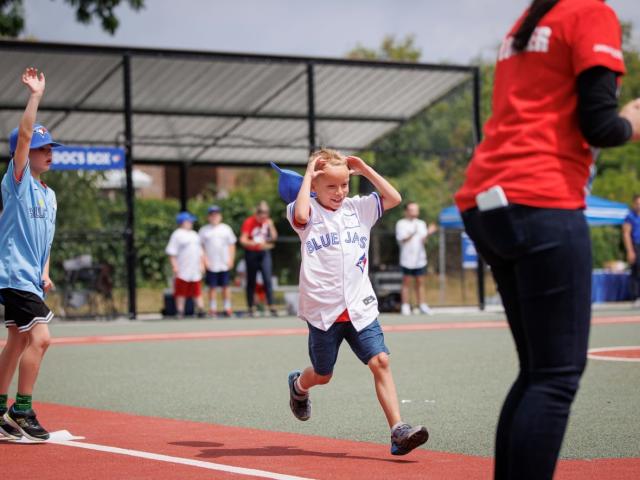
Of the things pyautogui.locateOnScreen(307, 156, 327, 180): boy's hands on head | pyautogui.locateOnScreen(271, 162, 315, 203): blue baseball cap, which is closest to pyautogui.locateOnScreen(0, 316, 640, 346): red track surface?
pyautogui.locateOnScreen(271, 162, 315, 203): blue baseball cap

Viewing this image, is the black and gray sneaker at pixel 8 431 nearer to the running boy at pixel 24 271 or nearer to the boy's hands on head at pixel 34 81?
the running boy at pixel 24 271

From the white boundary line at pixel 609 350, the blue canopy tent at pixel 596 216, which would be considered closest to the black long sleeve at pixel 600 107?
the white boundary line at pixel 609 350

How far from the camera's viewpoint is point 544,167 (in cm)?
381

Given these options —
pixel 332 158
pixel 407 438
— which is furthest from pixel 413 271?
pixel 407 438

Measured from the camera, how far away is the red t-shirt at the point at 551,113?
377cm

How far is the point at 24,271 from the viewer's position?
7.04 m

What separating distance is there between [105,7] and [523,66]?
23.6 meters

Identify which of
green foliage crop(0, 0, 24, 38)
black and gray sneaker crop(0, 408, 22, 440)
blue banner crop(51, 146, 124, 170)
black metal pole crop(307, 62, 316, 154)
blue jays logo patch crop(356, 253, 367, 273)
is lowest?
black and gray sneaker crop(0, 408, 22, 440)

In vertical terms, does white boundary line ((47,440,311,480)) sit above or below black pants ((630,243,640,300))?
below

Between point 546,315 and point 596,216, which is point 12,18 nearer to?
point 596,216

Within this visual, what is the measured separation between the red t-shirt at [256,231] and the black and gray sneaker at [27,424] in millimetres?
14875

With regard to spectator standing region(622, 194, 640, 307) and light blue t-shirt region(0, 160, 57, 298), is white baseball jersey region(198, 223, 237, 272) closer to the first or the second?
spectator standing region(622, 194, 640, 307)

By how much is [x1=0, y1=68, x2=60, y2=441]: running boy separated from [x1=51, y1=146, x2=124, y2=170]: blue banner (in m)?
13.8

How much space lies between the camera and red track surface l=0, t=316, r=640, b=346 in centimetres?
1624
